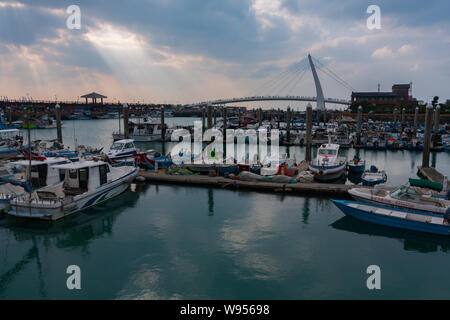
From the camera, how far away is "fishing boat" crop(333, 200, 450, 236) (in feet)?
44.7

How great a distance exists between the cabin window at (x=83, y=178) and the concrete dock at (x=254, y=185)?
6707 millimetres

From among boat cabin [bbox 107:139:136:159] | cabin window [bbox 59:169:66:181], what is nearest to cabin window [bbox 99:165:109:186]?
cabin window [bbox 59:169:66:181]

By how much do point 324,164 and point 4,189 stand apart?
798 inches

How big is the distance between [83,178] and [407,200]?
16444 millimetres

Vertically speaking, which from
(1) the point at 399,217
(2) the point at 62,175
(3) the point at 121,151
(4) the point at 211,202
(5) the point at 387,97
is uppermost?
(5) the point at 387,97

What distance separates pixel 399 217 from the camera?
14109mm

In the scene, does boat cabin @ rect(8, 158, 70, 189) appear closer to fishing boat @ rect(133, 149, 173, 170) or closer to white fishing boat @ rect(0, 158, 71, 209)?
white fishing boat @ rect(0, 158, 71, 209)

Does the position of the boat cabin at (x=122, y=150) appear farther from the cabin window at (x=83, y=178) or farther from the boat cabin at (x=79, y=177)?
the cabin window at (x=83, y=178)

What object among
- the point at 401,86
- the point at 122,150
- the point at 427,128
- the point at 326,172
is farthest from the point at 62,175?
the point at 401,86

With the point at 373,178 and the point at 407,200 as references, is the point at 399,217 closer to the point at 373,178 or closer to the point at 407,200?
the point at 407,200

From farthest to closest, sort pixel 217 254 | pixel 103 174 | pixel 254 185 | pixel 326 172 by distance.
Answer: pixel 326 172, pixel 254 185, pixel 103 174, pixel 217 254

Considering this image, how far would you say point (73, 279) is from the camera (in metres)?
10.4

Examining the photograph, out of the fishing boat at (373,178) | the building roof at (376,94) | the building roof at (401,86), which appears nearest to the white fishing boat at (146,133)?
the fishing boat at (373,178)

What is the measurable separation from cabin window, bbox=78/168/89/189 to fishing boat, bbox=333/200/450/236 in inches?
523
